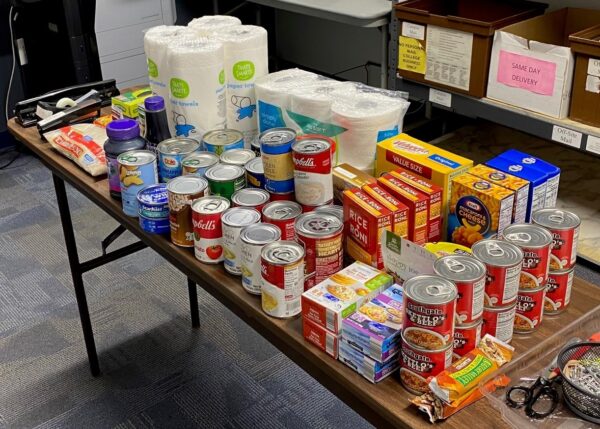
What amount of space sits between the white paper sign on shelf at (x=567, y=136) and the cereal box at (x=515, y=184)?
1147 mm

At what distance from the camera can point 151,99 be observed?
Answer: 1.49 m

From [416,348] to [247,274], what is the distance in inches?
14.2

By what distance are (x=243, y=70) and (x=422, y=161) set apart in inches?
21.0

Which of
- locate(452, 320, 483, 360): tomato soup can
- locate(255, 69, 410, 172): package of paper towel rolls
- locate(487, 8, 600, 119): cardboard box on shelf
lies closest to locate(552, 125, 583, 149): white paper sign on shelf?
locate(487, 8, 600, 119): cardboard box on shelf

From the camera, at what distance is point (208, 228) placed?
122cm

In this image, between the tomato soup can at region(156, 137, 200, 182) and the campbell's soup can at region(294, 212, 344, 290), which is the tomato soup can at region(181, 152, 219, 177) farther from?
the campbell's soup can at region(294, 212, 344, 290)

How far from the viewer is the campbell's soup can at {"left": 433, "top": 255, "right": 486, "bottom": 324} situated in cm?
92

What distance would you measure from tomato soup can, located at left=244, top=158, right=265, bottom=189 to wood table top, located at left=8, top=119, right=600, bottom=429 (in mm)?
191

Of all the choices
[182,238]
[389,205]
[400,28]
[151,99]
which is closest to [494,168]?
[389,205]

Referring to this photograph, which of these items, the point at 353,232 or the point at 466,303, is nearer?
the point at 466,303

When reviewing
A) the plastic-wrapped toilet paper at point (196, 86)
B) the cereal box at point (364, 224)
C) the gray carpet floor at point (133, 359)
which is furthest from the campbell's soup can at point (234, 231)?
the gray carpet floor at point (133, 359)

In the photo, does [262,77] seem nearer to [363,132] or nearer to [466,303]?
[363,132]

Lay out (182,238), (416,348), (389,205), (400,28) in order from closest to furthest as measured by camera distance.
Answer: (416,348)
(389,205)
(182,238)
(400,28)

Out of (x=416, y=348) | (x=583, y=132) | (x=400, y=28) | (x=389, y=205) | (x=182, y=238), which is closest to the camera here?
(x=416, y=348)
